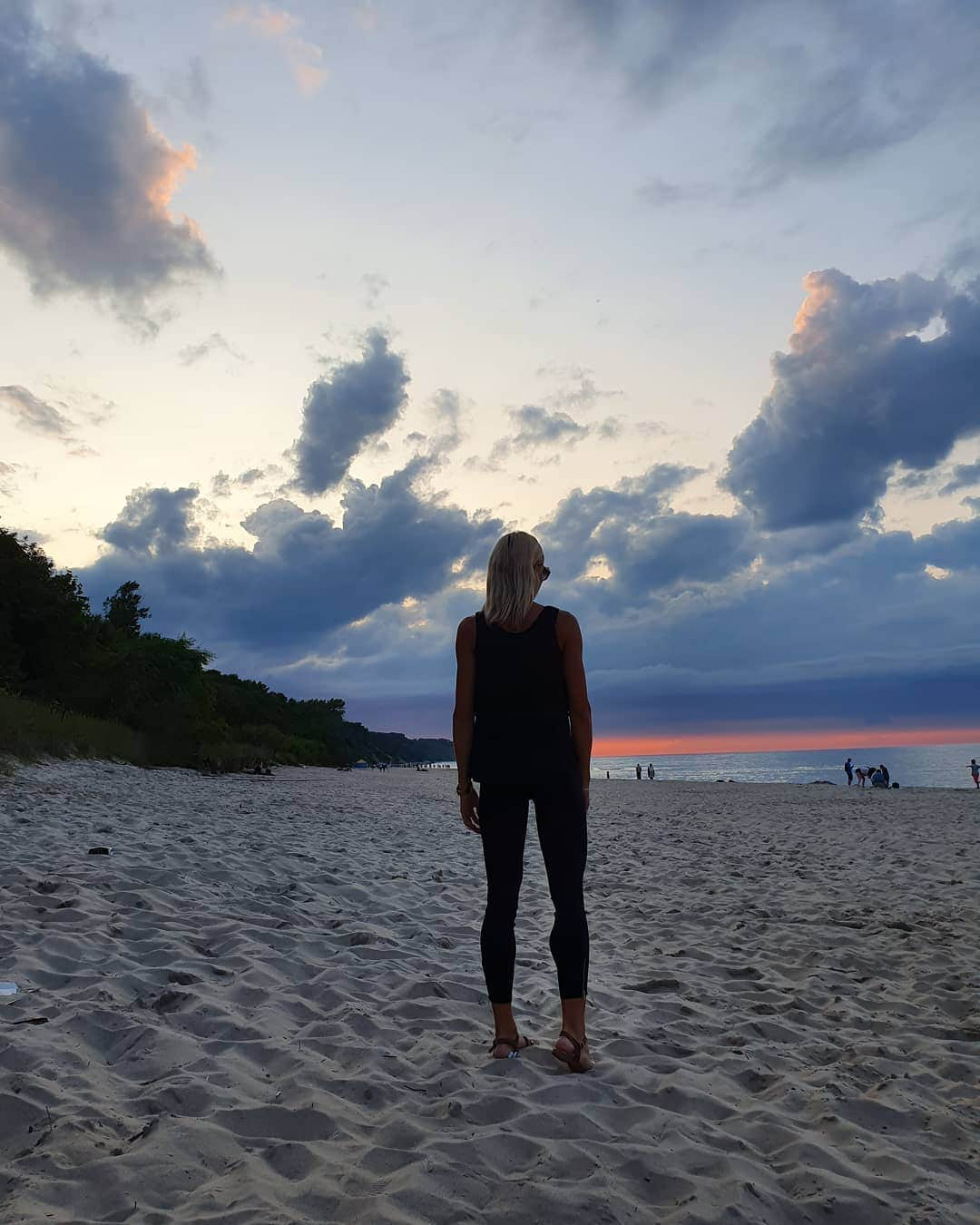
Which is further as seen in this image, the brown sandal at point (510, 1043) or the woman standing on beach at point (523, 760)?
the brown sandal at point (510, 1043)

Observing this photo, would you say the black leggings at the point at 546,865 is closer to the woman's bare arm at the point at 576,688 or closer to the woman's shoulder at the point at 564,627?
the woman's bare arm at the point at 576,688

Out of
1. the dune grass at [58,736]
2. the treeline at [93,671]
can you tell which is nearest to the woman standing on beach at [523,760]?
the dune grass at [58,736]

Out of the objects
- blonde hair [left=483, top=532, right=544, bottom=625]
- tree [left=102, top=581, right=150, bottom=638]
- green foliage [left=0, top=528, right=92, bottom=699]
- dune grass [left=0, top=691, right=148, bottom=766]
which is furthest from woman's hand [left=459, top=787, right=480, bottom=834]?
tree [left=102, top=581, right=150, bottom=638]

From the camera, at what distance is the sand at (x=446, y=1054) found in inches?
104

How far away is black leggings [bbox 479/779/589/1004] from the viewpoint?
3.62 meters

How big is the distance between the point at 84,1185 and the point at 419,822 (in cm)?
1479

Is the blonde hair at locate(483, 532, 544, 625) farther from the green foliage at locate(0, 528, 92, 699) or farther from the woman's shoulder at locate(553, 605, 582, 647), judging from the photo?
the green foliage at locate(0, 528, 92, 699)

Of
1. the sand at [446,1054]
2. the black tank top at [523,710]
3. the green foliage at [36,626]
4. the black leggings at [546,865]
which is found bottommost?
the sand at [446,1054]

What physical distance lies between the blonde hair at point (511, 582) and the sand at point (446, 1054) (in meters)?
2.03

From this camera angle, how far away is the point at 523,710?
3680mm

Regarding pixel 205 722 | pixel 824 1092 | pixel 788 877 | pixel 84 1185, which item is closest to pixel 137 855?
pixel 84 1185

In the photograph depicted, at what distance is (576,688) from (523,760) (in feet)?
1.39

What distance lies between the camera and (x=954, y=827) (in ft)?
57.7

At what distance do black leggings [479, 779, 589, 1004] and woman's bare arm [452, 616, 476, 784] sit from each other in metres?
0.22
